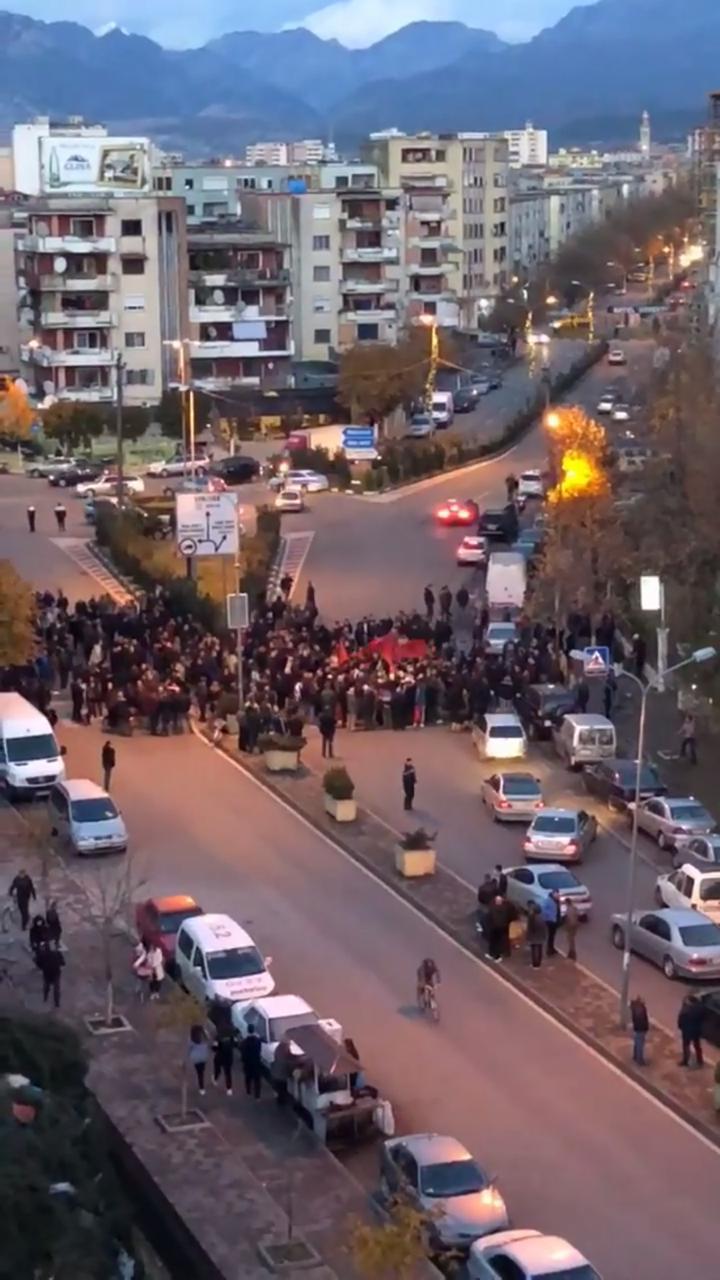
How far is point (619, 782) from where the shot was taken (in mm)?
27688

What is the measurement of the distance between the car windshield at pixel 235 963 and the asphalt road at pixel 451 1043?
829 millimetres

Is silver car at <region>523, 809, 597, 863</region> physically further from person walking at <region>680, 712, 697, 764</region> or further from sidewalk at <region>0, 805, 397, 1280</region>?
sidewalk at <region>0, 805, 397, 1280</region>

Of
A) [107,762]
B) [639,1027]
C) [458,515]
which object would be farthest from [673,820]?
[458,515]

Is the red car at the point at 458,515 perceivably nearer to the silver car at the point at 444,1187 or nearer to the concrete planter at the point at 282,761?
the concrete planter at the point at 282,761

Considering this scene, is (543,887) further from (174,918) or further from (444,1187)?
(444,1187)

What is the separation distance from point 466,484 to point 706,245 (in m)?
15.8

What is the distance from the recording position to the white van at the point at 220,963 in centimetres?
2039

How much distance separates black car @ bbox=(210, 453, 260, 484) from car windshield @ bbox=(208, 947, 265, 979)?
38.3 m

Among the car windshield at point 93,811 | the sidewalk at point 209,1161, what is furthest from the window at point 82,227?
the sidewalk at point 209,1161

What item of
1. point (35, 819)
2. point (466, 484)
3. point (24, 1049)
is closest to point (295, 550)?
point (466, 484)

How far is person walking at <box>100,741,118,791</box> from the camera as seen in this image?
1114 inches

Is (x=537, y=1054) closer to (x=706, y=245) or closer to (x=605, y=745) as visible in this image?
(x=605, y=745)

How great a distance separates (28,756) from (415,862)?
6060 mm

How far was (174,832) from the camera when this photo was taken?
2697cm
